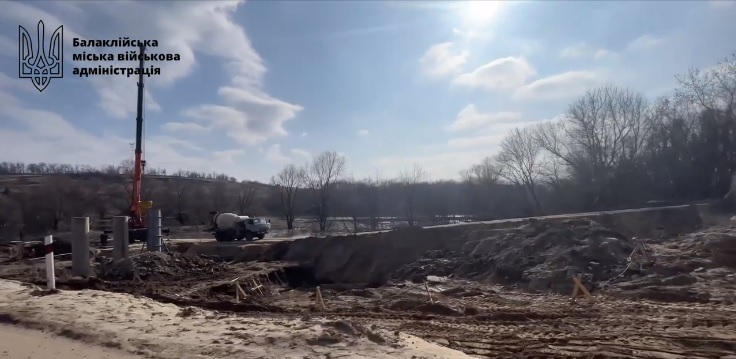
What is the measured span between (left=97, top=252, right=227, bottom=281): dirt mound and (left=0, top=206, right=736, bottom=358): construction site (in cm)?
7

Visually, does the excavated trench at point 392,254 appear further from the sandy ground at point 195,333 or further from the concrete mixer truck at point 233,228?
the sandy ground at point 195,333

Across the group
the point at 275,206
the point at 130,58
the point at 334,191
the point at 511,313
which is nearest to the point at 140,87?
the point at 130,58

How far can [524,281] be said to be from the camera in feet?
67.9

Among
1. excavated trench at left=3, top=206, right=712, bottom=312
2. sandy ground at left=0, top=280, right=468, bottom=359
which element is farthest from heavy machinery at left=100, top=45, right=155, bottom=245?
sandy ground at left=0, top=280, right=468, bottom=359

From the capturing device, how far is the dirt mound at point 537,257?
20.0 m

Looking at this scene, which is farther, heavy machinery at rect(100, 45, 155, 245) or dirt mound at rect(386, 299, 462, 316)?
heavy machinery at rect(100, 45, 155, 245)

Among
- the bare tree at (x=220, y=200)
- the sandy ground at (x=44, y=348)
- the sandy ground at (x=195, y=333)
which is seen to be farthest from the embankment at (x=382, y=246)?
the bare tree at (x=220, y=200)

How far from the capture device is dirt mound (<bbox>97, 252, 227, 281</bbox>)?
20.4 m

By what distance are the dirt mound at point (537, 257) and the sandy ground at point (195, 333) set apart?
12.5 metres

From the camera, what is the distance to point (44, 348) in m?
7.91

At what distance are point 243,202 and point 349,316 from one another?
2764 inches

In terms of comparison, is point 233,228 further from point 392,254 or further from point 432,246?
point 432,246

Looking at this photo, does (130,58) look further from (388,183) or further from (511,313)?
(388,183)

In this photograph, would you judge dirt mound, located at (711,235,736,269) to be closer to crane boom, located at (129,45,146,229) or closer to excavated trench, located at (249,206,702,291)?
excavated trench, located at (249,206,702,291)
